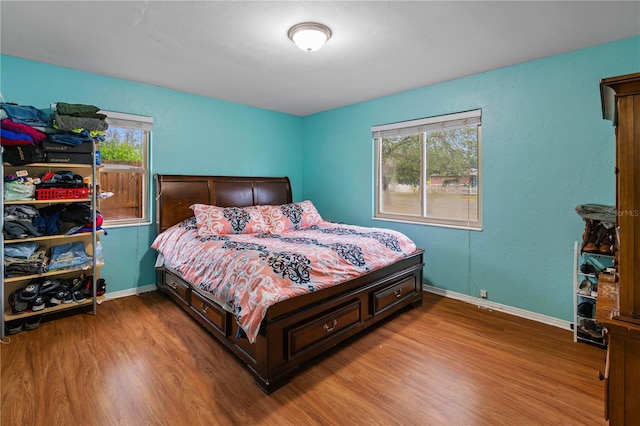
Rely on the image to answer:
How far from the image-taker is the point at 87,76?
3176mm

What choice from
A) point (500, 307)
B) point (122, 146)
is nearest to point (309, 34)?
point (122, 146)

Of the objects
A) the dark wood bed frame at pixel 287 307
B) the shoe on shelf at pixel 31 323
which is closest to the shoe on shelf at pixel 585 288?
the dark wood bed frame at pixel 287 307

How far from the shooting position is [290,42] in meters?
2.54

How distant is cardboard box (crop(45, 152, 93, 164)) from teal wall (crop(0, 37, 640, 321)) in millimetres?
637

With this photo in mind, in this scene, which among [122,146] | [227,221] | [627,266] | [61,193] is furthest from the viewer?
[122,146]

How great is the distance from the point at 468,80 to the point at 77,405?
4.17m

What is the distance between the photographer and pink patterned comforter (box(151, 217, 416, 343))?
2016 millimetres

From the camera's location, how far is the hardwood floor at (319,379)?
1.73 m

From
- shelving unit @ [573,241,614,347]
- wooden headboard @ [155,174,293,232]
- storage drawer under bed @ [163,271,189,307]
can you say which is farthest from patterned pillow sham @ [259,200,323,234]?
shelving unit @ [573,241,614,347]

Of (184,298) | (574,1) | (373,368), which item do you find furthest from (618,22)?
(184,298)

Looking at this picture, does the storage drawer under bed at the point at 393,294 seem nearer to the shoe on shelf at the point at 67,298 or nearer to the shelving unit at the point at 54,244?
the shelving unit at the point at 54,244

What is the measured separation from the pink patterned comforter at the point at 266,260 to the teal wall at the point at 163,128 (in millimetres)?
409

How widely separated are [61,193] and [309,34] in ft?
8.36

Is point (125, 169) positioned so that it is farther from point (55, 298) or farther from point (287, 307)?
point (287, 307)
